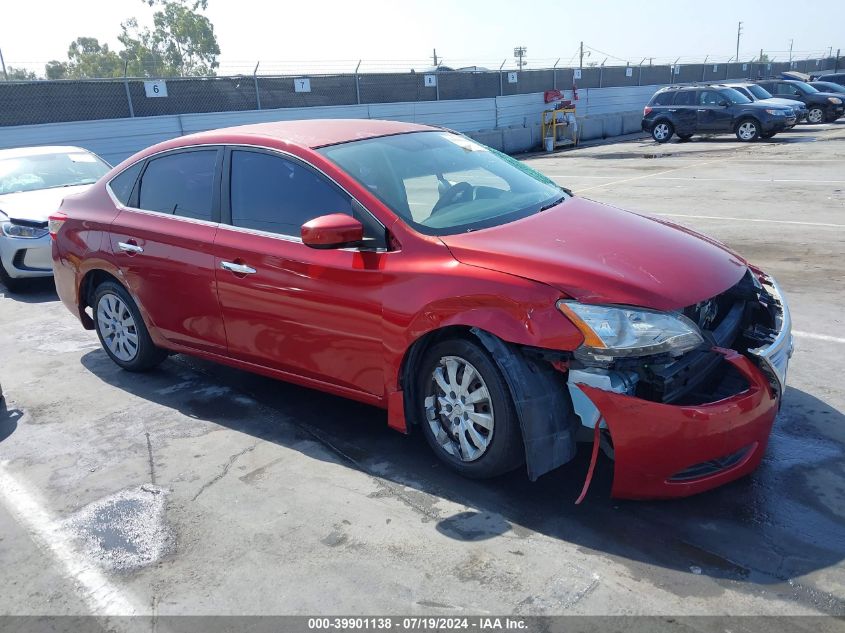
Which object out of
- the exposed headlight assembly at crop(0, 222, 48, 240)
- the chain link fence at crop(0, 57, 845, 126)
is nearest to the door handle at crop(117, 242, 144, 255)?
the exposed headlight assembly at crop(0, 222, 48, 240)

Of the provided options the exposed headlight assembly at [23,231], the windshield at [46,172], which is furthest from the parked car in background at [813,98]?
Result: the exposed headlight assembly at [23,231]

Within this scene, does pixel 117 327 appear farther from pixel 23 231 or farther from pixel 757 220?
pixel 757 220

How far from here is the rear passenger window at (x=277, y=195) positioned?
4156 mm

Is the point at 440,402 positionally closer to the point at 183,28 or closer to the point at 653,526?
the point at 653,526

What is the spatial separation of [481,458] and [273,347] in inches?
59.6

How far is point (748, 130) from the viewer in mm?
22391

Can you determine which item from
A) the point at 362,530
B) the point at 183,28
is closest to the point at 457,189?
the point at 362,530

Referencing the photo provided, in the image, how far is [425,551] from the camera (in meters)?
3.22

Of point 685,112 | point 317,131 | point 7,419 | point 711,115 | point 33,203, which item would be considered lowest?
point 7,419

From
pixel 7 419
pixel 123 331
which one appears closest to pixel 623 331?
pixel 123 331

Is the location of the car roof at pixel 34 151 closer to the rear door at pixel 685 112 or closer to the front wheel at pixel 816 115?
the rear door at pixel 685 112

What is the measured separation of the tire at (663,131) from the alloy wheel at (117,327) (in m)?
21.5

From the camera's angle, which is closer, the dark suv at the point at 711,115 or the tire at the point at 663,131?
the dark suv at the point at 711,115

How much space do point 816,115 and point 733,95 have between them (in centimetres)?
626
